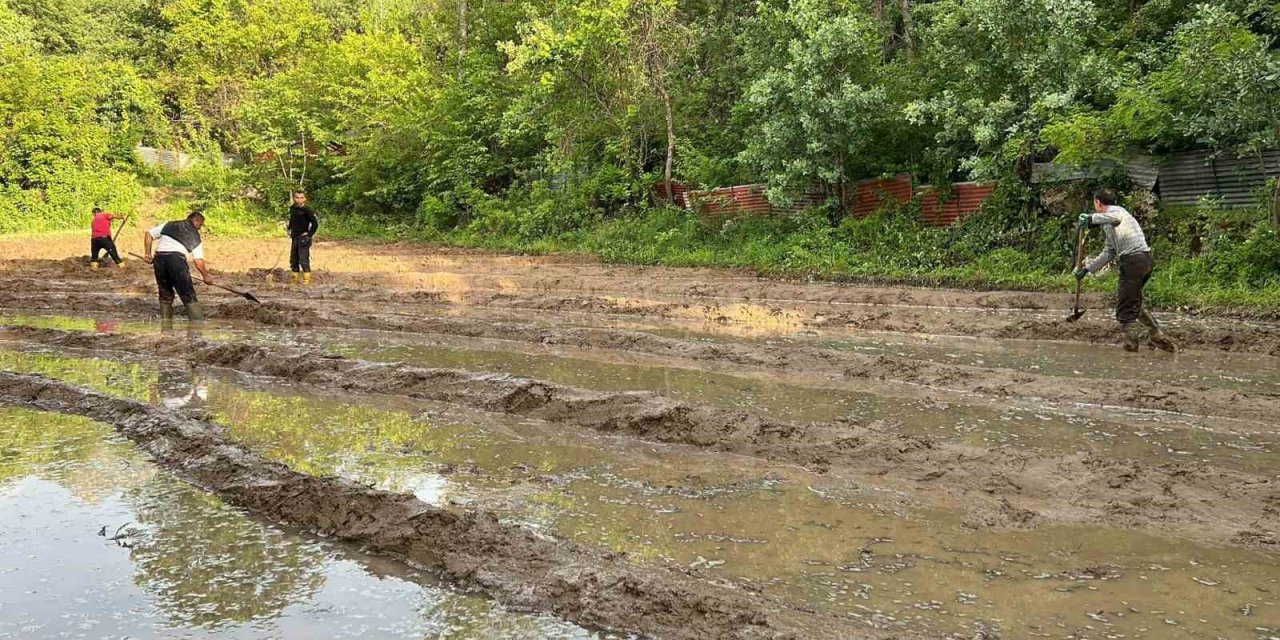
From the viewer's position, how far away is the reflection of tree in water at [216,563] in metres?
3.88

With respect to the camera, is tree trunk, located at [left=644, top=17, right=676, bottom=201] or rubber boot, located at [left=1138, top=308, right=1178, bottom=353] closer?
rubber boot, located at [left=1138, top=308, right=1178, bottom=353]

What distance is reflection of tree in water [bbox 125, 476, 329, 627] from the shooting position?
388cm

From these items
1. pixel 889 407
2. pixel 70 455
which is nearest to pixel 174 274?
pixel 70 455

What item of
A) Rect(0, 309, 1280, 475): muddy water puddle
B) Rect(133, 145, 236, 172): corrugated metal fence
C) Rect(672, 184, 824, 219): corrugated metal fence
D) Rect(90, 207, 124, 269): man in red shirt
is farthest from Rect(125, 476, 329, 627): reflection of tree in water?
Rect(133, 145, 236, 172): corrugated metal fence

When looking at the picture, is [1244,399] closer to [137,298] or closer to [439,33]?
[137,298]

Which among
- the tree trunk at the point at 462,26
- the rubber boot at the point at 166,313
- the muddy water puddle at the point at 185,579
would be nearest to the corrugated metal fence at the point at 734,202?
the rubber boot at the point at 166,313

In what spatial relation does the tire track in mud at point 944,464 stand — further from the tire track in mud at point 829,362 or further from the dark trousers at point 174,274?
the dark trousers at point 174,274

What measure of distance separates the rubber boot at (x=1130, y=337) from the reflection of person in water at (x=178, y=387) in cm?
911

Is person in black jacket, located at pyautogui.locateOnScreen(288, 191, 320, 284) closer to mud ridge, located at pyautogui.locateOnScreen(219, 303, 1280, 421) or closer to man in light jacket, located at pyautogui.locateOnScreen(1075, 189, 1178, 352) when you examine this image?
mud ridge, located at pyautogui.locateOnScreen(219, 303, 1280, 421)

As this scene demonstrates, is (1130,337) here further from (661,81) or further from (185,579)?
(661,81)

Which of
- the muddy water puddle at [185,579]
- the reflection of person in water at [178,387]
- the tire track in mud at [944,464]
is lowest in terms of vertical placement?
the muddy water puddle at [185,579]

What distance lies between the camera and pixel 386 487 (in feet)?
17.8

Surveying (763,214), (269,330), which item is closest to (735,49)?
(763,214)

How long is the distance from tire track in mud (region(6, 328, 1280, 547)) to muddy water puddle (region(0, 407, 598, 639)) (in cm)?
259
